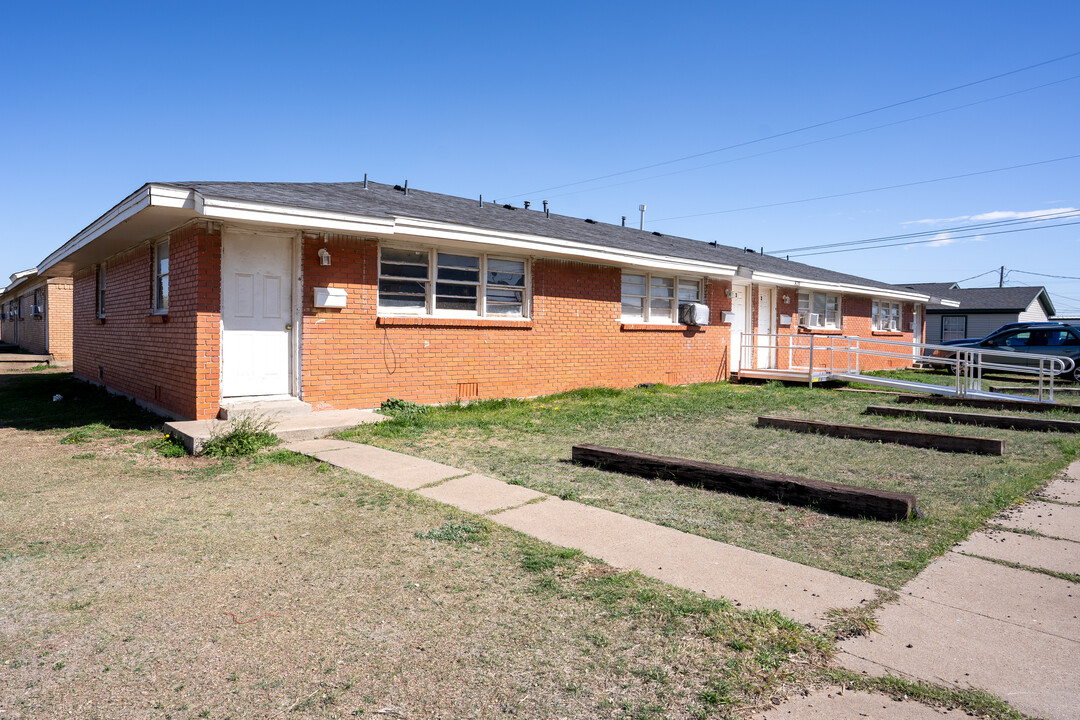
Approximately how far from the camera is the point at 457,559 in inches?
157

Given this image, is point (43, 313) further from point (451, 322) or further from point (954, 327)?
point (954, 327)

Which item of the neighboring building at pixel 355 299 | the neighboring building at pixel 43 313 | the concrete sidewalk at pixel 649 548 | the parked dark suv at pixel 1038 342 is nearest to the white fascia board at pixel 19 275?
the neighboring building at pixel 43 313

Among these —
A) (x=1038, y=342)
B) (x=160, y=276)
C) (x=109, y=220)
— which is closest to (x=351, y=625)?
(x=109, y=220)

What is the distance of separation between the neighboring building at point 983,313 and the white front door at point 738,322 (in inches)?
974

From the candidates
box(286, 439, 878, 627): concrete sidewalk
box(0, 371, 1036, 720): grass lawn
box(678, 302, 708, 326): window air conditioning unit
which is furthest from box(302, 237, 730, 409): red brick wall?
box(0, 371, 1036, 720): grass lawn

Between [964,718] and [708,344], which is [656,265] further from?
[964,718]

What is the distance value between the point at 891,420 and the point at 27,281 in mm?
29227

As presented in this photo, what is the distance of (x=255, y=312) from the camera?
8.95m

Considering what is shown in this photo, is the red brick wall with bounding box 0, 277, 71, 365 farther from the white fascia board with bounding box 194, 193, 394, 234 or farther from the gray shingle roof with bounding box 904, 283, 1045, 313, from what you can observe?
the gray shingle roof with bounding box 904, 283, 1045, 313

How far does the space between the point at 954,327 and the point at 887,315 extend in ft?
63.7

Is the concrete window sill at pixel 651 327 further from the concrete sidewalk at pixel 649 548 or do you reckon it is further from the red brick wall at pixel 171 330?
the concrete sidewalk at pixel 649 548

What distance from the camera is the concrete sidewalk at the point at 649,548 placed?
3.39 metres

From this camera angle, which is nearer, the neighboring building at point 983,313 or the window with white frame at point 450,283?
the window with white frame at point 450,283

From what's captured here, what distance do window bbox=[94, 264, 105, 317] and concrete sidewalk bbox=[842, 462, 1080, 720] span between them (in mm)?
15227
